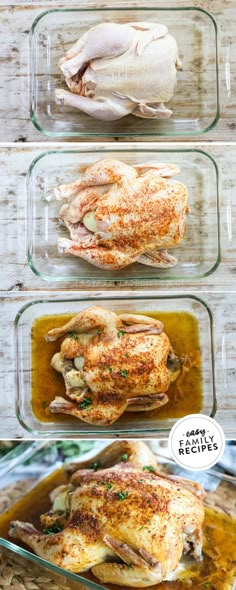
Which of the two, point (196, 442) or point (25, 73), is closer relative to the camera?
point (196, 442)

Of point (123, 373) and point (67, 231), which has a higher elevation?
point (67, 231)

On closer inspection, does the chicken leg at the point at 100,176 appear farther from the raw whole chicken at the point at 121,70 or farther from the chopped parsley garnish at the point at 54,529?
the chopped parsley garnish at the point at 54,529

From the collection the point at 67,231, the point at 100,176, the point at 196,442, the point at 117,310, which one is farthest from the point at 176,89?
the point at 196,442

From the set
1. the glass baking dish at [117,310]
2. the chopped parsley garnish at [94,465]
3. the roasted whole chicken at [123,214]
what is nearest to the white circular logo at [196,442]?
the glass baking dish at [117,310]

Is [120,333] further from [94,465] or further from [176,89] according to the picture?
[176,89]

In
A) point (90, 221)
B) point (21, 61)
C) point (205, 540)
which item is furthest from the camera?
point (21, 61)

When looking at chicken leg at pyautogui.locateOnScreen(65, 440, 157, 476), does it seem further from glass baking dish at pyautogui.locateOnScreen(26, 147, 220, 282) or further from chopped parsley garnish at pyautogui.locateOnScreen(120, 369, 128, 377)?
glass baking dish at pyautogui.locateOnScreen(26, 147, 220, 282)

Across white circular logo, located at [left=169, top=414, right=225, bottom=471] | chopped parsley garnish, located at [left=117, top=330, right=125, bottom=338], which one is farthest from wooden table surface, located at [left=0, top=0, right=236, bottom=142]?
white circular logo, located at [left=169, top=414, right=225, bottom=471]
